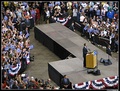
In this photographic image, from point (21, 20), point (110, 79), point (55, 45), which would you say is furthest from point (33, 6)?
point (110, 79)

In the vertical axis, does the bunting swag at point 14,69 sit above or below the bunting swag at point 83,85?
above

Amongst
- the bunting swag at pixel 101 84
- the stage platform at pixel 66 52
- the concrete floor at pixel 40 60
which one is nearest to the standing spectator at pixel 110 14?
the stage platform at pixel 66 52

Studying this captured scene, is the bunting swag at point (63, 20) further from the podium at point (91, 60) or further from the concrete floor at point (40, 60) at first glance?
the podium at point (91, 60)

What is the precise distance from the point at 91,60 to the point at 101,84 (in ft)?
6.21

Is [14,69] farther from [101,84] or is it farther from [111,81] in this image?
[111,81]

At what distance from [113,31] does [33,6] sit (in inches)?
372

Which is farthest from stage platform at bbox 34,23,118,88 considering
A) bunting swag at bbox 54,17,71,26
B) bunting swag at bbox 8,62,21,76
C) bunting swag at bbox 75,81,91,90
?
bunting swag at bbox 8,62,21,76

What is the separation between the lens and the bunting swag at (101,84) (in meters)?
32.9

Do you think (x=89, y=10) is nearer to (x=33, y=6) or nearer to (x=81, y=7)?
(x=81, y=7)

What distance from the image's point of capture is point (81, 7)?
155 feet

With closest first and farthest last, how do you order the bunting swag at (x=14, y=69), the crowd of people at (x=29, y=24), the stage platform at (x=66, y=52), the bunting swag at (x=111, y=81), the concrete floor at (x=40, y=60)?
the bunting swag at (x=111, y=81) → the crowd of people at (x=29, y=24) → the stage platform at (x=66, y=52) → the bunting swag at (x=14, y=69) → the concrete floor at (x=40, y=60)

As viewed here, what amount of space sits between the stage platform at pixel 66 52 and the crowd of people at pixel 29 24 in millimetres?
1546

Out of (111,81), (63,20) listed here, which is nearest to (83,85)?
(111,81)

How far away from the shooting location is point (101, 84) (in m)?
33.4
